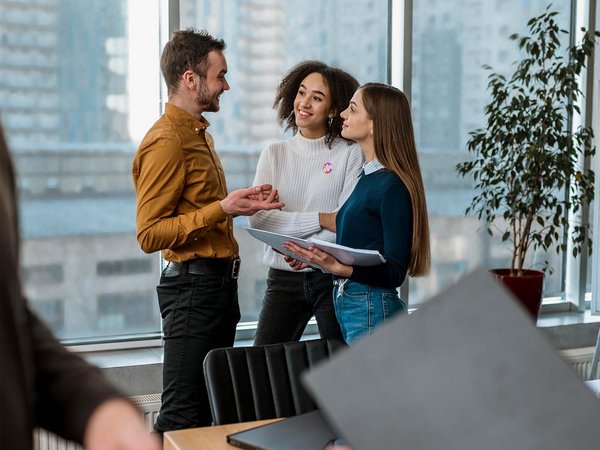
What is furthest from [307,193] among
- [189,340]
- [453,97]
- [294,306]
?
[453,97]

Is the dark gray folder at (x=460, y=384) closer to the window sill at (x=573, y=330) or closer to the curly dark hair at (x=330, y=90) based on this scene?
the curly dark hair at (x=330, y=90)

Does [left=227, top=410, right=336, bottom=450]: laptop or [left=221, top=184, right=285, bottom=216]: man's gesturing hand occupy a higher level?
[left=221, top=184, right=285, bottom=216]: man's gesturing hand

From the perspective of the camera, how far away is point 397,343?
71 cm

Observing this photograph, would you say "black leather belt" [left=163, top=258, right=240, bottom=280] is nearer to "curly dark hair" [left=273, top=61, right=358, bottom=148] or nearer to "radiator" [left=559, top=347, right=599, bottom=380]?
"curly dark hair" [left=273, top=61, right=358, bottom=148]

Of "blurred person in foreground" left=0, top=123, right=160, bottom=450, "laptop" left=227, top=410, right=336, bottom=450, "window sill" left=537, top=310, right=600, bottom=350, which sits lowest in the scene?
"window sill" left=537, top=310, right=600, bottom=350

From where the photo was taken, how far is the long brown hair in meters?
3.05

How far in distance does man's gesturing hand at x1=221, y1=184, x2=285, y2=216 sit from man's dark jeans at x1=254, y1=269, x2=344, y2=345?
38cm

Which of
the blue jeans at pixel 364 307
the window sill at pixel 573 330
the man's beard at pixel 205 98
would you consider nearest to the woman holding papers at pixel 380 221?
the blue jeans at pixel 364 307

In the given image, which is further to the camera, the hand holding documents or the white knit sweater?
the white knit sweater

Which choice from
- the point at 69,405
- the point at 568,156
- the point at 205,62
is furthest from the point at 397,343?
the point at 568,156

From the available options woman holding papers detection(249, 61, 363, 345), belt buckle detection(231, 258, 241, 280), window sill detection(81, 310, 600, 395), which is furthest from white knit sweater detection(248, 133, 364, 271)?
window sill detection(81, 310, 600, 395)

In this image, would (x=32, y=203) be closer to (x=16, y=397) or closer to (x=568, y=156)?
(x=568, y=156)

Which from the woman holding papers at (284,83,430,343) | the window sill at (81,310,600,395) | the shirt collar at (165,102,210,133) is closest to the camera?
→ the woman holding papers at (284,83,430,343)

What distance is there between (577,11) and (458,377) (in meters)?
5.07
